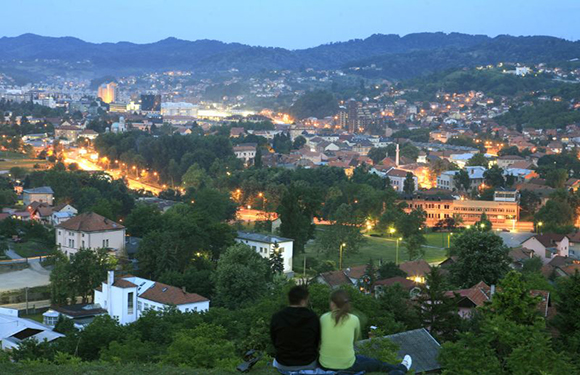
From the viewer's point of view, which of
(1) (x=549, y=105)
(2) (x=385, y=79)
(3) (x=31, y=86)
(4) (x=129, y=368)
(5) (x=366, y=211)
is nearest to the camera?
(4) (x=129, y=368)

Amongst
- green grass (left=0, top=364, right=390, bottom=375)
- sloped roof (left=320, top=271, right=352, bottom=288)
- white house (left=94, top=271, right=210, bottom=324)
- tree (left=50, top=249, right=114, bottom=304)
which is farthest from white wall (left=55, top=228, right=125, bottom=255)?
green grass (left=0, top=364, right=390, bottom=375)

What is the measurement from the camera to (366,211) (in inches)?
1177

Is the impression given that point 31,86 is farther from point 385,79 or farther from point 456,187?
point 456,187

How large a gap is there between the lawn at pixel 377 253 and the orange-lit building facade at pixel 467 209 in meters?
4.55

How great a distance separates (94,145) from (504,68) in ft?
186

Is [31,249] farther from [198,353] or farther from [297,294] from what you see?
[297,294]

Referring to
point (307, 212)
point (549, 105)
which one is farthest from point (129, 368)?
point (549, 105)

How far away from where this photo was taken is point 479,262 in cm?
1745

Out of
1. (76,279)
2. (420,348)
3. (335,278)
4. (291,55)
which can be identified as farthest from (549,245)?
(291,55)

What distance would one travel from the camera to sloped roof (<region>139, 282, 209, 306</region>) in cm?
1627

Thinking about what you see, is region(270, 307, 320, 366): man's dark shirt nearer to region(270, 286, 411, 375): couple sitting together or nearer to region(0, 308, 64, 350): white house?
region(270, 286, 411, 375): couple sitting together

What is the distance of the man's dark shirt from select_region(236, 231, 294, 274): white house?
16497 mm

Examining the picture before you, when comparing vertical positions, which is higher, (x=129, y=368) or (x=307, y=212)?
(x=129, y=368)

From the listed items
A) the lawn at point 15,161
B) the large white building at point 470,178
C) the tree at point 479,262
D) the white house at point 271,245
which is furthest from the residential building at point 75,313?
the lawn at point 15,161
